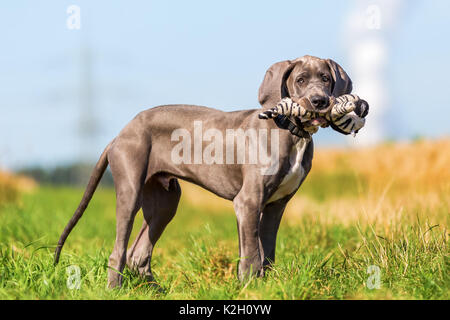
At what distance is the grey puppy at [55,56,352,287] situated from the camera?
4.34 metres

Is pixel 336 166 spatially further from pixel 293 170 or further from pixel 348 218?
pixel 293 170

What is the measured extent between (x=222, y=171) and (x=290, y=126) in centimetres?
71

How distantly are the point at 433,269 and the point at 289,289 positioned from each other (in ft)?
4.33

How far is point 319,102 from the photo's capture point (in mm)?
4164

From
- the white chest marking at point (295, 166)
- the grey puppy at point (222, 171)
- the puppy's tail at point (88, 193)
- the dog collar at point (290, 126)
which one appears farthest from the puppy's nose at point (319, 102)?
the puppy's tail at point (88, 193)

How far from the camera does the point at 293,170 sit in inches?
173

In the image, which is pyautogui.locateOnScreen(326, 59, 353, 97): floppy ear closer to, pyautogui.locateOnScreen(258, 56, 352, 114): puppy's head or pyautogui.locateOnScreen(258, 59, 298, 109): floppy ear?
pyautogui.locateOnScreen(258, 56, 352, 114): puppy's head

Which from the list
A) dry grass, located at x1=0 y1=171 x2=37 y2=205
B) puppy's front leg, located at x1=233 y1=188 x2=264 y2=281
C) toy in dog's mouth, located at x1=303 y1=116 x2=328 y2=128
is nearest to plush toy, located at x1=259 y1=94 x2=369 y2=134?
toy in dog's mouth, located at x1=303 y1=116 x2=328 y2=128

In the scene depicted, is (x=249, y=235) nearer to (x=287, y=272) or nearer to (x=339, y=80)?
(x=287, y=272)

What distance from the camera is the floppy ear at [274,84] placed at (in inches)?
173

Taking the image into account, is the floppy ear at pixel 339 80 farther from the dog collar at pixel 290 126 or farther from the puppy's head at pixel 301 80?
the dog collar at pixel 290 126

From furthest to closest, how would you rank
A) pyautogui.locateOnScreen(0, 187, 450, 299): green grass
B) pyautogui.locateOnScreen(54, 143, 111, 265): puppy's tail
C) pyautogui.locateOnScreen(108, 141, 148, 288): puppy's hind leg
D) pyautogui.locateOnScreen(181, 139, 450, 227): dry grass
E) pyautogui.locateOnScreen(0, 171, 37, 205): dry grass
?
pyautogui.locateOnScreen(0, 171, 37, 205): dry grass, pyautogui.locateOnScreen(181, 139, 450, 227): dry grass, pyautogui.locateOnScreen(54, 143, 111, 265): puppy's tail, pyautogui.locateOnScreen(108, 141, 148, 288): puppy's hind leg, pyautogui.locateOnScreen(0, 187, 450, 299): green grass

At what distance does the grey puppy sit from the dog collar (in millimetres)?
30
